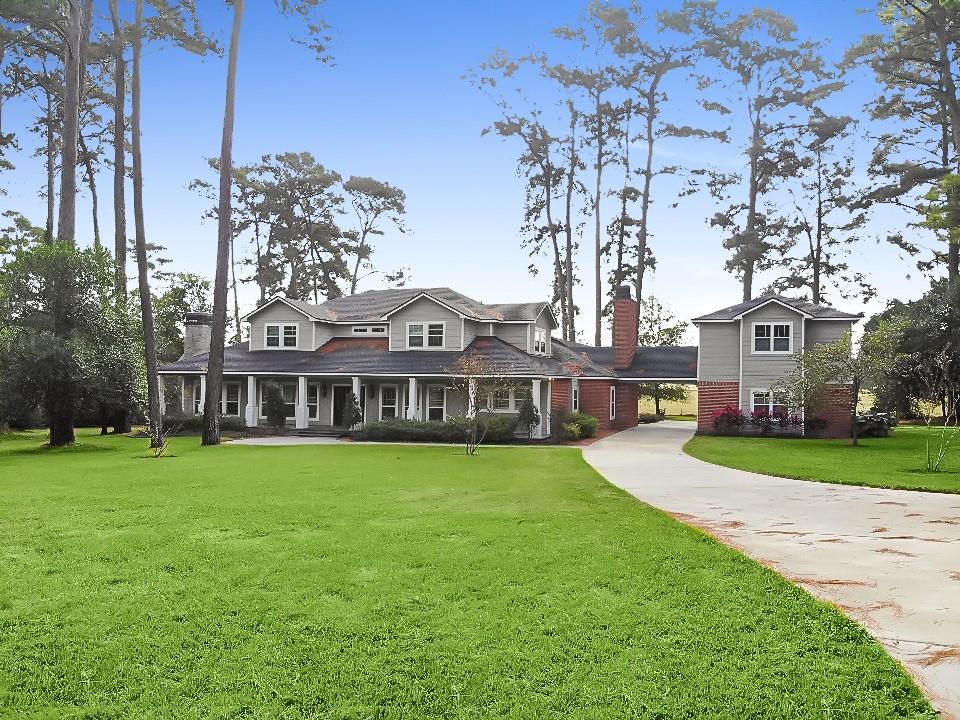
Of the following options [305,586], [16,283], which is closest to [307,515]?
[305,586]

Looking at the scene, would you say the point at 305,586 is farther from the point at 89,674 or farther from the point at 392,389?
the point at 392,389

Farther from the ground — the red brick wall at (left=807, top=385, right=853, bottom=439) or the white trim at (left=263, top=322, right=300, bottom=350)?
the white trim at (left=263, top=322, right=300, bottom=350)

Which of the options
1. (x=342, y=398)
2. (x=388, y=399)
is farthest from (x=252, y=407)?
(x=388, y=399)

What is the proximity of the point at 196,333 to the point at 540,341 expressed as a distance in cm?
1761

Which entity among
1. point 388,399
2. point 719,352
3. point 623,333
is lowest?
point 388,399

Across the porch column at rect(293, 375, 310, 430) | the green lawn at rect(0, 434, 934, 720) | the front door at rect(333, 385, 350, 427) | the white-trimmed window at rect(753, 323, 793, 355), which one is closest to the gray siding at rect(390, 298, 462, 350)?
the front door at rect(333, 385, 350, 427)

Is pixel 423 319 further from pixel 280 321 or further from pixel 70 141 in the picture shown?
pixel 70 141

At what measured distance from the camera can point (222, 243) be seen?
27.3 meters

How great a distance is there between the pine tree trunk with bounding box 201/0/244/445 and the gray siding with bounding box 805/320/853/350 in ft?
76.0

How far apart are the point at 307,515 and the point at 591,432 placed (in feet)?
A: 67.6

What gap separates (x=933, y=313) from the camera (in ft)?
78.1

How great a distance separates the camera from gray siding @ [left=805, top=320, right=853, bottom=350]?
30.5 meters

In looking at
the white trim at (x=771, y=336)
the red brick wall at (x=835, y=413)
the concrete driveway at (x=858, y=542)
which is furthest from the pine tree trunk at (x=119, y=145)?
the red brick wall at (x=835, y=413)

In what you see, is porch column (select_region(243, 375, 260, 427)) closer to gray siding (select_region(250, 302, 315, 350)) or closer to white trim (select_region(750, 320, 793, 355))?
gray siding (select_region(250, 302, 315, 350))
